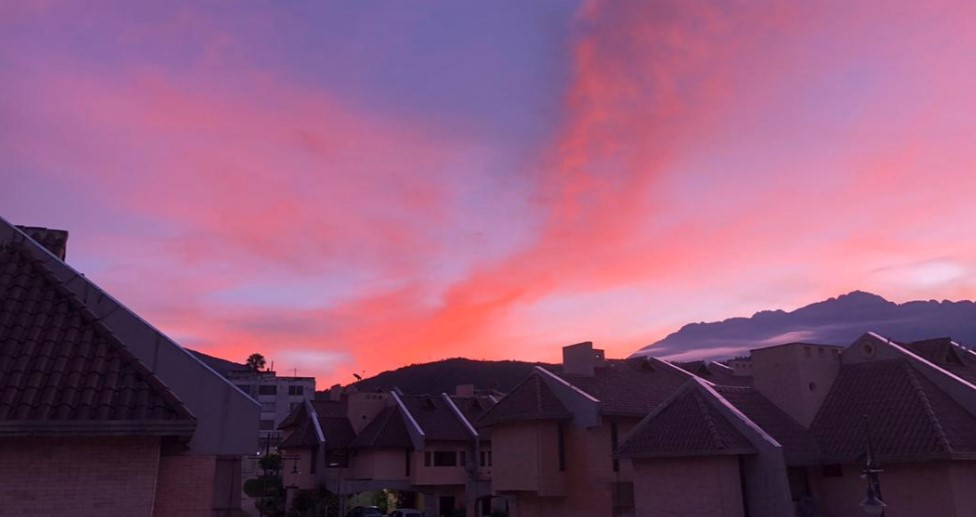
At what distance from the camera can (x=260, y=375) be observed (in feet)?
333

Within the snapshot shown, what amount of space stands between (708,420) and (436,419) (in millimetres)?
32362

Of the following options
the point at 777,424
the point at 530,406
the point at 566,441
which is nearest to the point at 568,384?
the point at 530,406

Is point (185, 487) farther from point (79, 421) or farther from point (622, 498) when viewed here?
point (622, 498)

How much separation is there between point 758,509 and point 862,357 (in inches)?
400

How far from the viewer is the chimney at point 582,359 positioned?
38.5 metres

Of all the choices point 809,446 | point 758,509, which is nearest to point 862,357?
point 809,446

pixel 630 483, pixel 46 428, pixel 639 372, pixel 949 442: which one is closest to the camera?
pixel 46 428

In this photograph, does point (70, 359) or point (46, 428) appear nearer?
point (46, 428)

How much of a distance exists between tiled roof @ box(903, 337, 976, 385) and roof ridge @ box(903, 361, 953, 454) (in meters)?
5.16

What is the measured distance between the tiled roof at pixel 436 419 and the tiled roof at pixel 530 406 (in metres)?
16.5

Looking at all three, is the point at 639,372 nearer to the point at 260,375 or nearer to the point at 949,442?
the point at 949,442

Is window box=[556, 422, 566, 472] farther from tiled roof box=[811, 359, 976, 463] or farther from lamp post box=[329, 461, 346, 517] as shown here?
lamp post box=[329, 461, 346, 517]

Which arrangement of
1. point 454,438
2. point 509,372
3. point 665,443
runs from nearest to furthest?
1. point 665,443
2. point 454,438
3. point 509,372

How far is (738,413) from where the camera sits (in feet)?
82.5
